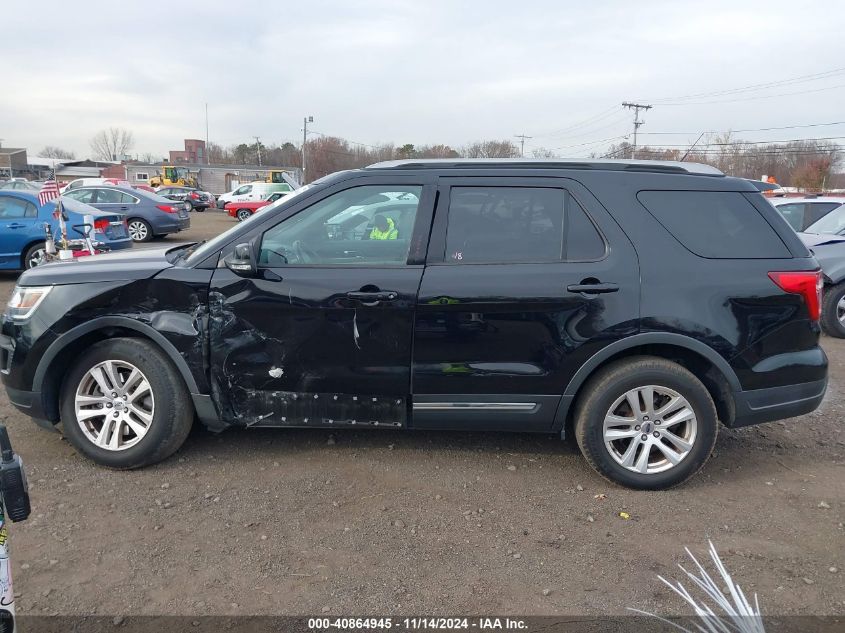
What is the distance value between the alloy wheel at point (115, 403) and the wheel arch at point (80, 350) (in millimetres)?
167

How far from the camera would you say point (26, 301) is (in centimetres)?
387

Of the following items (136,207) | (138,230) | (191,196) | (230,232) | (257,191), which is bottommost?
(138,230)

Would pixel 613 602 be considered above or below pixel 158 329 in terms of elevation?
below

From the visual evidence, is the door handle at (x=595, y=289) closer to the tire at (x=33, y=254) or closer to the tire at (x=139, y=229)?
the tire at (x=33, y=254)

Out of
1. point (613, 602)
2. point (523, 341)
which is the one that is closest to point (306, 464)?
point (523, 341)

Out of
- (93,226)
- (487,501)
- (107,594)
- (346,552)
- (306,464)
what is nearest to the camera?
(107,594)

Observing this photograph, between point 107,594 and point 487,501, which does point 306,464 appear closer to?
point 487,501

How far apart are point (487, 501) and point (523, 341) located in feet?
3.05

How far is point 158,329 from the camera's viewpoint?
3.75 metres

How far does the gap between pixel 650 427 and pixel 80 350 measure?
343cm

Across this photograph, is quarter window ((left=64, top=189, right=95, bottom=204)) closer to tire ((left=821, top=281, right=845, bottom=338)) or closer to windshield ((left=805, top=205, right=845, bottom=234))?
windshield ((left=805, top=205, right=845, bottom=234))

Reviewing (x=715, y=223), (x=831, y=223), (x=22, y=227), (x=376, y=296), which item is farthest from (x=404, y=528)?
(x=22, y=227)

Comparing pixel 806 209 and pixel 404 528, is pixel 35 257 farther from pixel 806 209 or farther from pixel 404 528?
pixel 806 209

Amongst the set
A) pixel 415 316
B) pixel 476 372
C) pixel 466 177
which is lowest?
pixel 476 372
